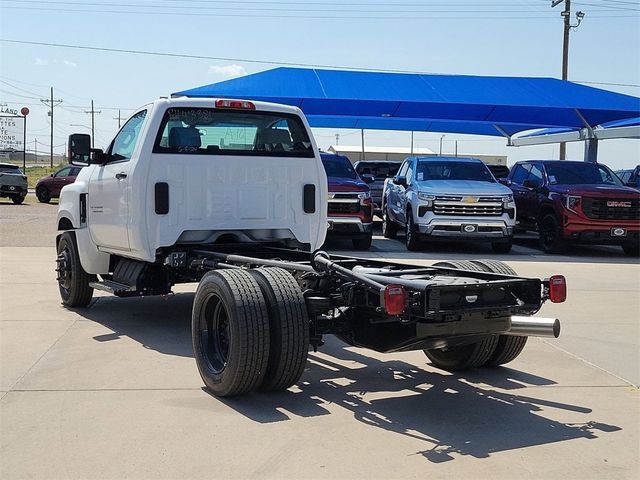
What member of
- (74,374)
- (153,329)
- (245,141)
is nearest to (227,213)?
(245,141)

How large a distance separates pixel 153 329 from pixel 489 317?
3890 millimetres

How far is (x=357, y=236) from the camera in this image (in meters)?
15.1

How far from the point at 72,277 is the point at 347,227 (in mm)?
7295

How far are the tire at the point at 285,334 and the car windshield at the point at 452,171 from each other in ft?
35.7

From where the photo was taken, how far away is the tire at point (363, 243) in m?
15.3

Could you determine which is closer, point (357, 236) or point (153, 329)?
point (153, 329)

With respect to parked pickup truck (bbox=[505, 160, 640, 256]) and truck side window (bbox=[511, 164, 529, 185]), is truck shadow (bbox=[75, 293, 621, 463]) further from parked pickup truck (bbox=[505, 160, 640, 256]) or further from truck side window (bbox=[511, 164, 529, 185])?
truck side window (bbox=[511, 164, 529, 185])

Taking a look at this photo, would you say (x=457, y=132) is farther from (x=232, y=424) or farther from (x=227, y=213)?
(x=232, y=424)

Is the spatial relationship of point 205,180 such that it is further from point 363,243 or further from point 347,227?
point 363,243

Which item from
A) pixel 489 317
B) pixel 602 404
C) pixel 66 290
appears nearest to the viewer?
pixel 489 317

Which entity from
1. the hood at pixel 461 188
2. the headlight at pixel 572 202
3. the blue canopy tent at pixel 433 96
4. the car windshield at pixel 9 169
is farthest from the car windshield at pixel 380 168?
the car windshield at pixel 9 169

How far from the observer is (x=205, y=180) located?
7234mm

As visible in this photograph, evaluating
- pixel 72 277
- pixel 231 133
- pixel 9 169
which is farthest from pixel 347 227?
pixel 9 169

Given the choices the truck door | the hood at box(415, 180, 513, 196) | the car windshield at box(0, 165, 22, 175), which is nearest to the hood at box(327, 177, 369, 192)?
the hood at box(415, 180, 513, 196)
